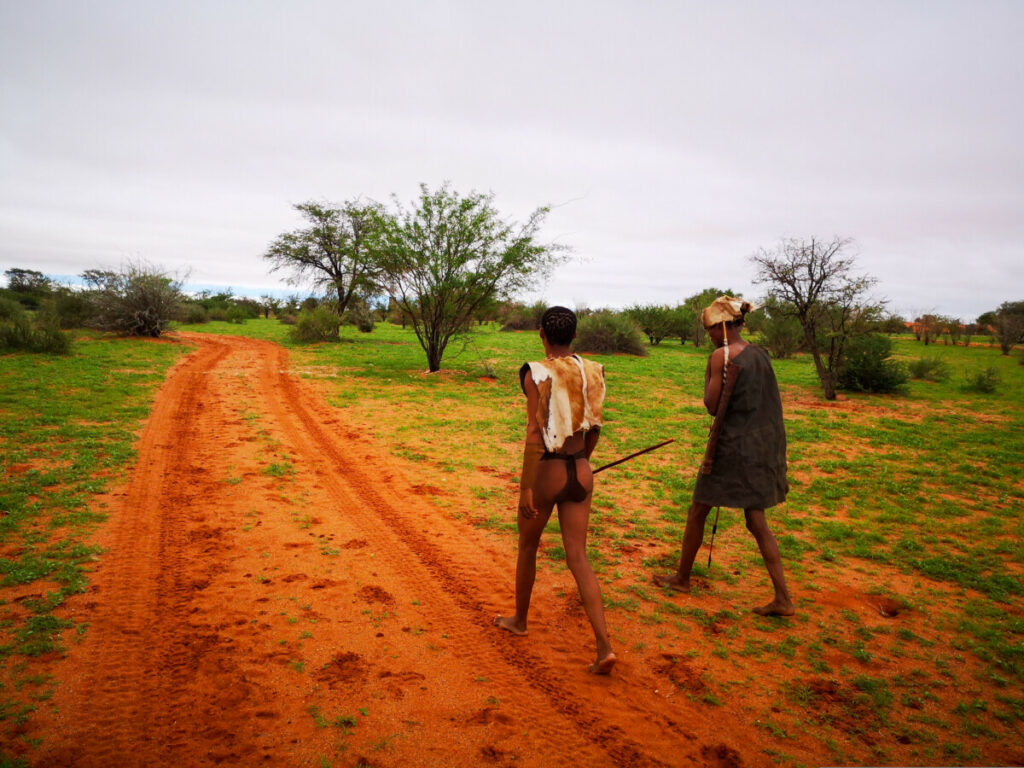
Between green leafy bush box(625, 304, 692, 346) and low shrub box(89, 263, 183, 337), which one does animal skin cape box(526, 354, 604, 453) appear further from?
green leafy bush box(625, 304, 692, 346)

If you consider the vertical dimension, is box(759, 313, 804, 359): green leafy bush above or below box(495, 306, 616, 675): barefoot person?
above

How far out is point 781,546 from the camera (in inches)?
202

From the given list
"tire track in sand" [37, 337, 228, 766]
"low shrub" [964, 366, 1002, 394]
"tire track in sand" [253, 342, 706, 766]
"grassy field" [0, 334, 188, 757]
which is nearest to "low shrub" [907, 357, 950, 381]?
"low shrub" [964, 366, 1002, 394]

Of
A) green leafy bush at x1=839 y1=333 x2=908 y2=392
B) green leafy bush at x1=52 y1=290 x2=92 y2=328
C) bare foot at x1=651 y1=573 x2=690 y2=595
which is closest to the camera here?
bare foot at x1=651 y1=573 x2=690 y2=595

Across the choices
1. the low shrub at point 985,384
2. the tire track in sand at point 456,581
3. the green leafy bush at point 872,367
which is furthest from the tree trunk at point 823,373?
the tire track in sand at point 456,581

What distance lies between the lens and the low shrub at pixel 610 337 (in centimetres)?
2500

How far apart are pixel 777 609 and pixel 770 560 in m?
0.44

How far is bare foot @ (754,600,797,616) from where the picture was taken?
3764 millimetres

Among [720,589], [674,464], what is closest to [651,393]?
[674,464]

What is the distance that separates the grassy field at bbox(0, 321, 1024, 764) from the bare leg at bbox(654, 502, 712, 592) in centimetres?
14

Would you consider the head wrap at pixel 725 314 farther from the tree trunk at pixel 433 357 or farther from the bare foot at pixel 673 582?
the tree trunk at pixel 433 357

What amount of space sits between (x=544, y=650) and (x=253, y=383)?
11.1 metres

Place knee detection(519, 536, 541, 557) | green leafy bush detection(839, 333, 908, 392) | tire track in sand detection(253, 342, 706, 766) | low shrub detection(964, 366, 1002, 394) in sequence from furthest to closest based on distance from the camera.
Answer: low shrub detection(964, 366, 1002, 394) < green leafy bush detection(839, 333, 908, 392) < knee detection(519, 536, 541, 557) < tire track in sand detection(253, 342, 706, 766)

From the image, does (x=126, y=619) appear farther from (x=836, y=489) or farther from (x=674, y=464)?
(x=836, y=489)
